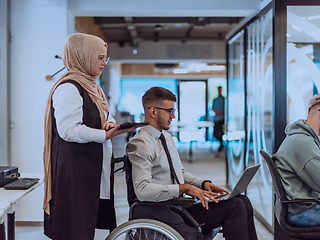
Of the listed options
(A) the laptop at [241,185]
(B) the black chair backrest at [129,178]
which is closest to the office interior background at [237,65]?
(A) the laptop at [241,185]

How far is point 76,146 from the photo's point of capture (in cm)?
173

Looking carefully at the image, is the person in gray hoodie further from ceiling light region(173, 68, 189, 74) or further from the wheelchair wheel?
ceiling light region(173, 68, 189, 74)

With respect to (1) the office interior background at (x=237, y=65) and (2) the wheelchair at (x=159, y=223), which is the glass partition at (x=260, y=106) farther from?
(2) the wheelchair at (x=159, y=223)

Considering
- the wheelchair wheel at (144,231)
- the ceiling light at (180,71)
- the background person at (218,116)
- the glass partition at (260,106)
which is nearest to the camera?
the wheelchair wheel at (144,231)

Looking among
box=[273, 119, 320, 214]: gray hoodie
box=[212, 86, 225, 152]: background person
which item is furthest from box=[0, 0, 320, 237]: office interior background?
box=[212, 86, 225, 152]: background person

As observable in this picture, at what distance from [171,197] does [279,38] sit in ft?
6.42

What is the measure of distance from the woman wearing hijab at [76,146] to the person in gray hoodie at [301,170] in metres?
1.02

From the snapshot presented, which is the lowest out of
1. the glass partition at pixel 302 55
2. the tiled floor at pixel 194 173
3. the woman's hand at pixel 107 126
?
the tiled floor at pixel 194 173

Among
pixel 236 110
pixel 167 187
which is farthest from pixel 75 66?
pixel 236 110

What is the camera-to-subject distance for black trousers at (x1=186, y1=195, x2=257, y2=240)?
182 centimetres

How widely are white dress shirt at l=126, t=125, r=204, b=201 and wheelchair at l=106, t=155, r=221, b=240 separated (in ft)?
0.18

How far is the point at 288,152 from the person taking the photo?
2037mm

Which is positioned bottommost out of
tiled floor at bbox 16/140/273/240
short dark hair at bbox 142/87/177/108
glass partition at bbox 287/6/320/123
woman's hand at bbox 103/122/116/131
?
tiled floor at bbox 16/140/273/240

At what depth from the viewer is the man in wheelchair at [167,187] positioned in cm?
177
